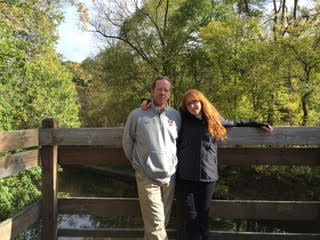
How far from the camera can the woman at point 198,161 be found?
2902 millimetres

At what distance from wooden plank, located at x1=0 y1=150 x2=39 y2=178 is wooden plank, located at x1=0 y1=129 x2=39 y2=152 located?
0.10m

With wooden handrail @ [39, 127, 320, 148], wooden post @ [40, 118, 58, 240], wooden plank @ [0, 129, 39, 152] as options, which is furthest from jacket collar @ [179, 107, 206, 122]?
wooden plank @ [0, 129, 39, 152]

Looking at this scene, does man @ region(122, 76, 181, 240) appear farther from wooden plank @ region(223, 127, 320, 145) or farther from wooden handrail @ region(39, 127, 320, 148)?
wooden plank @ region(223, 127, 320, 145)

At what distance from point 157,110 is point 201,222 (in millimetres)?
1096

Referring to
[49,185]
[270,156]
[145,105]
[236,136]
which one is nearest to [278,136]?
[270,156]

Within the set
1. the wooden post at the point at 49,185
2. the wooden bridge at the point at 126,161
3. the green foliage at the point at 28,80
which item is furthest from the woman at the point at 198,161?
the green foliage at the point at 28,80

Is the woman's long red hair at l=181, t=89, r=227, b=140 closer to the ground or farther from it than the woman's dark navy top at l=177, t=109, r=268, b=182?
farther from it

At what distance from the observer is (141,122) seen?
9.53 ft

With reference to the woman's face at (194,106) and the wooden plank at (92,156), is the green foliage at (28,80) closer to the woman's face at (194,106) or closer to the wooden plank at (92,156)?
the wooden plank at (92,156)

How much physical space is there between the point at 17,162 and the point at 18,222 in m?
0.53

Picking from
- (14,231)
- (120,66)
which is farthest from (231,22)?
(14,231)

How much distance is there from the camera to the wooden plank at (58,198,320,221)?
10.4 feet

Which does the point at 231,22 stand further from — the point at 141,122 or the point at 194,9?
the point at 141,122

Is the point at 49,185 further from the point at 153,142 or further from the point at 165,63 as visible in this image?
the point at 165,63
